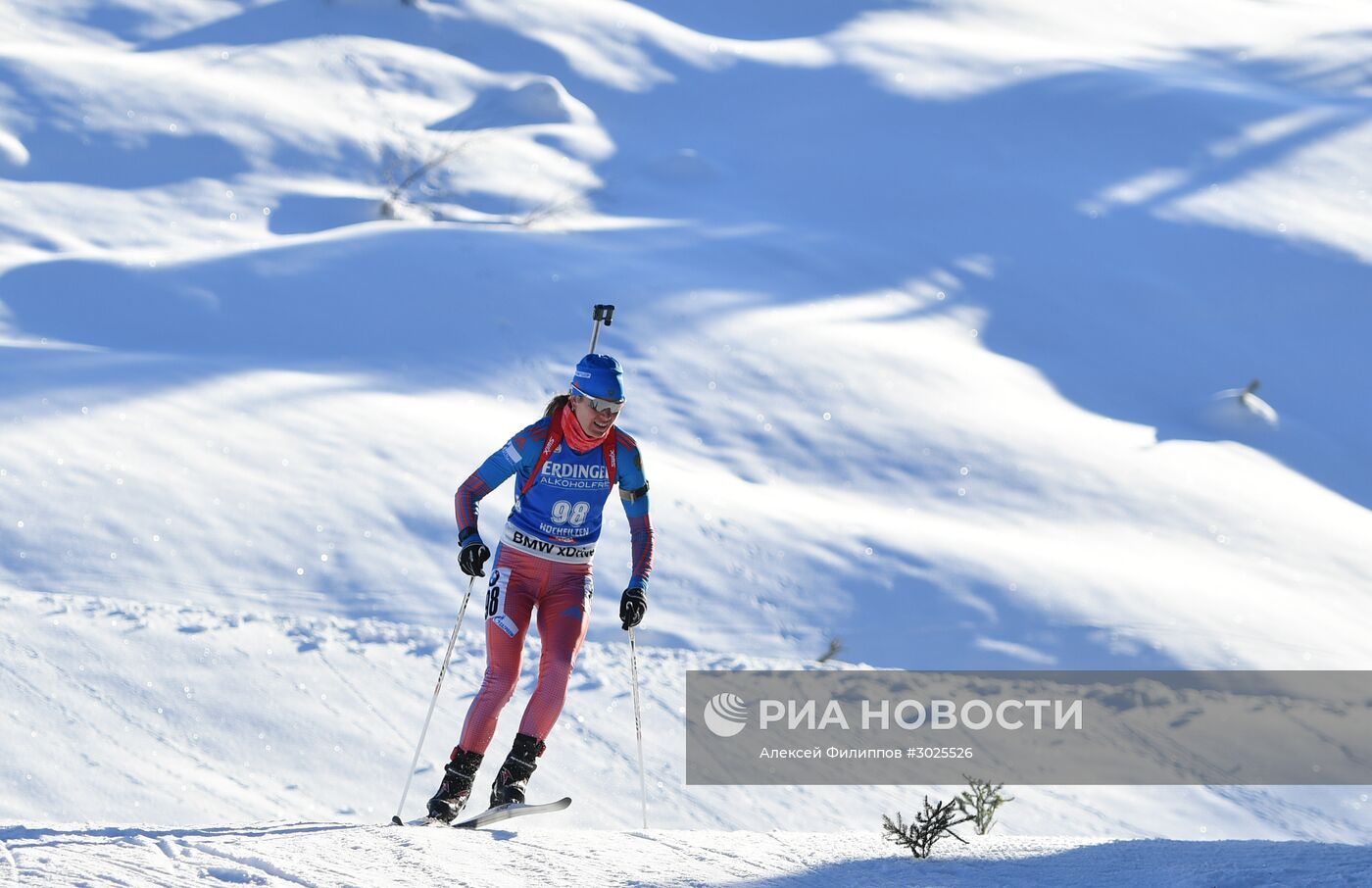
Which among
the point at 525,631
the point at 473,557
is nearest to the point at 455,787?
the point at 525,631

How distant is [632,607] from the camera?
16.1 feet

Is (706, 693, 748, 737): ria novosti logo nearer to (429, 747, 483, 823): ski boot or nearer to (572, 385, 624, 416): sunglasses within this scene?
(429, 747, 483, 823): ski boot

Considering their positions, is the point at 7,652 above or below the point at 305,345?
below

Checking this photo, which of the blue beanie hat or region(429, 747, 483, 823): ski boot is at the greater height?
the blue beanie hat

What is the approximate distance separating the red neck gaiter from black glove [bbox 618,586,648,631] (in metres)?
0.57

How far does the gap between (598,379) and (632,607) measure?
86 centimetres

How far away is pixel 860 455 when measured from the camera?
10578 millimetres

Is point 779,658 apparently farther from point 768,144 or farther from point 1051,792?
point 768,144

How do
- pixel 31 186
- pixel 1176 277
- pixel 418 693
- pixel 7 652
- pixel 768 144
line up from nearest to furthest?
pixel 7 652 < pixel 418 693 < pixel 31 186 < pixel 1176 277 < pixel 768 144

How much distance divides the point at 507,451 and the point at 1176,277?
12372mm

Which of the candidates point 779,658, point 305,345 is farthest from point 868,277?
point 779,658

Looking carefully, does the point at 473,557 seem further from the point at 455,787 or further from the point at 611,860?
the point at 611,860

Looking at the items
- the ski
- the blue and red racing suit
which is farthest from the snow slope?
the blue and red racing suit

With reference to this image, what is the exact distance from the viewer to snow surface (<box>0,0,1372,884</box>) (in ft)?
19.9
